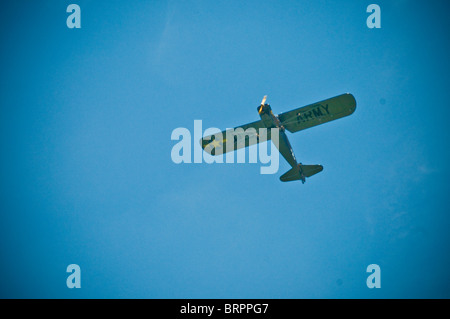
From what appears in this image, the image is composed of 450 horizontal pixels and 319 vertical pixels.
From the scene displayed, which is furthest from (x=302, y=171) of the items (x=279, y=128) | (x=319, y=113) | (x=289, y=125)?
(x=319, y=113)

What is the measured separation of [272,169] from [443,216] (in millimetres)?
21768

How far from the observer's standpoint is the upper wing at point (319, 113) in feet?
47.7

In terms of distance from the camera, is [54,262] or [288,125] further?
[54,262]

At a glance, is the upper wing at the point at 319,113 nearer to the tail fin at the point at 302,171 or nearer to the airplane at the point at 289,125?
the airplane at the point at 289,125

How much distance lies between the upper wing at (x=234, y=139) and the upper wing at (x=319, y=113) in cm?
142

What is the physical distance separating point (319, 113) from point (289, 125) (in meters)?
1.71

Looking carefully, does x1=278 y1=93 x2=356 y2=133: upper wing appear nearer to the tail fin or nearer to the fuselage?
the fuselage

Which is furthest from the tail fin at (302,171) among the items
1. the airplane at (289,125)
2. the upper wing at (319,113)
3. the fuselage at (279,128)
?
the upper wing at (319,113)

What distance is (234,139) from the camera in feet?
56.8

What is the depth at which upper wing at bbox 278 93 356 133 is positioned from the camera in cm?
1453
